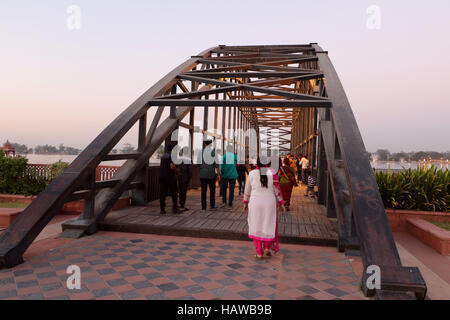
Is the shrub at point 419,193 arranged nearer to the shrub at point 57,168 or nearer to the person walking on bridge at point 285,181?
the person walking on bridge at point 285,181

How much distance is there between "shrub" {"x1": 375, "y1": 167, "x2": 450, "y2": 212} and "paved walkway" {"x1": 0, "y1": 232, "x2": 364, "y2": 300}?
309 centimetres

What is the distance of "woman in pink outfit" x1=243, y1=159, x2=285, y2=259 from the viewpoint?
4.55m

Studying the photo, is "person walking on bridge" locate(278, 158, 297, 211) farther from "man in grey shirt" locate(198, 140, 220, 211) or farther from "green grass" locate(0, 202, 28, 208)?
"green grass" locate(0, 202, 28, 208)

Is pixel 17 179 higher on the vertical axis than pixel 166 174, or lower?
lower

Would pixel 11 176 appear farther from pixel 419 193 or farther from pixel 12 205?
pixel 419 193

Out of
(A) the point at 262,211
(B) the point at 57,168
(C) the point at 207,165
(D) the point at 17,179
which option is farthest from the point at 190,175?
(D) the point at 17,179

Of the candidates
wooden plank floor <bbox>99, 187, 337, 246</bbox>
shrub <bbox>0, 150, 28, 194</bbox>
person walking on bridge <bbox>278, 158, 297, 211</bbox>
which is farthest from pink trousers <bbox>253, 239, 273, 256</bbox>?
shrub <bbox>0, 150, 28, 194</bbox>

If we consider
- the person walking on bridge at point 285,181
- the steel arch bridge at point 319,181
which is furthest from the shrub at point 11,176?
the person walking on bridge at point 285,181

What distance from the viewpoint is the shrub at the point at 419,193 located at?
23.9 ft

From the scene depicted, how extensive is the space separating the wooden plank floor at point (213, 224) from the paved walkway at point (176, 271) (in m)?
0.24

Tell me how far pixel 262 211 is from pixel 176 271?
4.75 feet

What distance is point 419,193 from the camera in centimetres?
730
